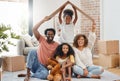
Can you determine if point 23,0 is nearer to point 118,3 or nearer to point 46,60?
point 118,3

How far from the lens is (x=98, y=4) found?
6668 millimetres

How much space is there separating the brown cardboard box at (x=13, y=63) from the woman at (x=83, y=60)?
134 centimetres

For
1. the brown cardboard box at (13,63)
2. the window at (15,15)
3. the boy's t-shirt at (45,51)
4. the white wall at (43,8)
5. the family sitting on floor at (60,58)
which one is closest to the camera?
the family sitting on floor at (60,58)

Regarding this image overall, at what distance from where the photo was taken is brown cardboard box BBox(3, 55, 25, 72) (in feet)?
15.7

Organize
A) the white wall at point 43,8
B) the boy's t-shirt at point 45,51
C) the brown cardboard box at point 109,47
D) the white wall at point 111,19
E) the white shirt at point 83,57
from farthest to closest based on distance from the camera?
1. the white wall at point 43,8
2. the white wall at point 111,19
3. the brown cardboard box at point 109,47
4. the white shirt at point 83,57
5. the boy's t-shirt at point 45,51

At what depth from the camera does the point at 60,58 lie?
4082 mm

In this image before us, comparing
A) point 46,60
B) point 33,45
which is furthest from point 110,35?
point 46,60

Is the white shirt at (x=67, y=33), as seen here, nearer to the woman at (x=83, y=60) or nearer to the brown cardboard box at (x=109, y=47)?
the woman at (x=83, y=60)

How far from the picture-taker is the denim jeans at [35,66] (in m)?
4.06

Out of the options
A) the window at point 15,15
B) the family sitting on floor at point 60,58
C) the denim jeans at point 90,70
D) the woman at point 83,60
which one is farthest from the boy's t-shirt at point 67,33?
the window at point 15,15

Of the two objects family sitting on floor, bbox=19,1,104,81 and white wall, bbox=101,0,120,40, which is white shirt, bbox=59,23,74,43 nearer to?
family sitting on floor, bbox=19,1,104,81

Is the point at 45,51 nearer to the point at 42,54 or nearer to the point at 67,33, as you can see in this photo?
the point at 42,54

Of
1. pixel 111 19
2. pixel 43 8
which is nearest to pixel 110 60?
pixel 111 19

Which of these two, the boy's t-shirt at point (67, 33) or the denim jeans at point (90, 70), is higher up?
the boy's t-shirt at point (67, 33)
